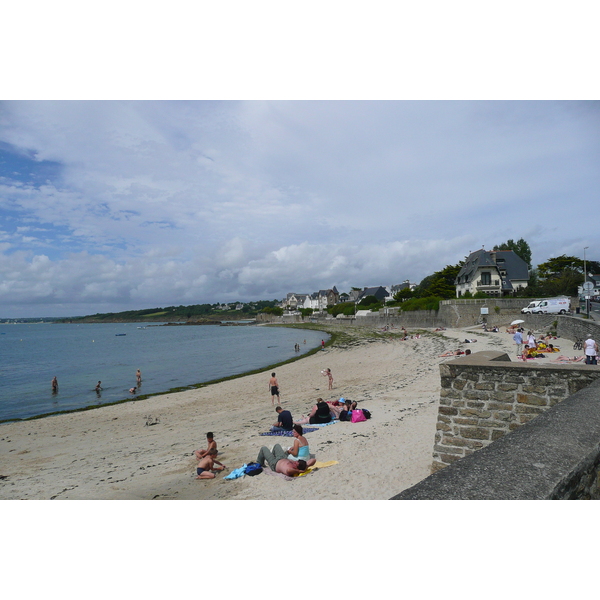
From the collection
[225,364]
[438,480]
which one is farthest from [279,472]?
[225,364]

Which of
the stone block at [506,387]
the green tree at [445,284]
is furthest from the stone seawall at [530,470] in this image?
the green tree at [445,284]

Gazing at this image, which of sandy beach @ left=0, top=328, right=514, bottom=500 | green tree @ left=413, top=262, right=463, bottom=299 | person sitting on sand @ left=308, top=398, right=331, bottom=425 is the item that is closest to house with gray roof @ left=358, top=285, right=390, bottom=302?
green tree @ left=413, top=262, right=463, bottom=299

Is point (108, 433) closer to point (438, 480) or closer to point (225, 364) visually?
point (438, 480)

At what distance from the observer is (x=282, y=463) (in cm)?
701

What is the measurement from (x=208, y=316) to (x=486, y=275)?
6213 inches

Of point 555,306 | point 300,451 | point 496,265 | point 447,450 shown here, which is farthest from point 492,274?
point 447,450

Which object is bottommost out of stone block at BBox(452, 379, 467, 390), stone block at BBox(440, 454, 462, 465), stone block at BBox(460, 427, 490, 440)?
stone block at BBox(440, 454, 462, 465)

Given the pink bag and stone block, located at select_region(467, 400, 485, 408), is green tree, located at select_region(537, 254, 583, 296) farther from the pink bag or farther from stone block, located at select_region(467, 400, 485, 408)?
stone block, located at select_region(467, 400, 485, 408)

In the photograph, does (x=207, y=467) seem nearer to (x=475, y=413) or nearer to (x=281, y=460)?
(x=281, y=460)

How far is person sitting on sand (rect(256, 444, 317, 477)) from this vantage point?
6.86m

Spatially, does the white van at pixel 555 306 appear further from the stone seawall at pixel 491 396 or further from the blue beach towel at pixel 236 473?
the blue beach towel at pixel 236 473

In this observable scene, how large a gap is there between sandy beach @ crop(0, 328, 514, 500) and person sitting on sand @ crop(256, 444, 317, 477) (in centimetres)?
20

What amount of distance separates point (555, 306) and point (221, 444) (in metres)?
29.8

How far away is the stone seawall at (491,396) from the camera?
495cm
